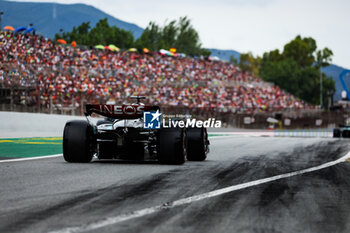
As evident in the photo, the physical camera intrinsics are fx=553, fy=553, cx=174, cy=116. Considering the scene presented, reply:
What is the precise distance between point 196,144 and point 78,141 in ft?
9.50

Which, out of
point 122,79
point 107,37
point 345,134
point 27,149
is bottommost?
point 345,134

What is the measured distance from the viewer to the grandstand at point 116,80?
29.8m

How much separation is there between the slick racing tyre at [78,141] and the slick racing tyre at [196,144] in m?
2.42

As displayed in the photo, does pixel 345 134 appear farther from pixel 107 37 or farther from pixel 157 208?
pixel 107 37

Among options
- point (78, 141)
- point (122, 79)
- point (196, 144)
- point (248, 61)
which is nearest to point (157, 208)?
point (78, 141)

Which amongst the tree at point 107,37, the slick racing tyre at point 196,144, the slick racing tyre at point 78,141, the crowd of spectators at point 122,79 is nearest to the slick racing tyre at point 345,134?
the crowd of spectators at point 122,79

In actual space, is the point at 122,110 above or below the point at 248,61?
below

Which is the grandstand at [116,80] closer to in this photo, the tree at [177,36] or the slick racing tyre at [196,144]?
the slick racing tyre at [196,144]

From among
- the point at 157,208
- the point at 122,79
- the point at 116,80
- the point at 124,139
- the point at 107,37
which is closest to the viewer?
the point at 157,208

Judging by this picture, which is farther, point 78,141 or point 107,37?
point 107,37

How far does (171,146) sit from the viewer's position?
10906mm

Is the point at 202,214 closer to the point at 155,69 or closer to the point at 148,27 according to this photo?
the point at 155,69

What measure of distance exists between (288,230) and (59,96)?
2586 centimetres

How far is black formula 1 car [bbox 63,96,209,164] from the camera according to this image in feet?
35.6
